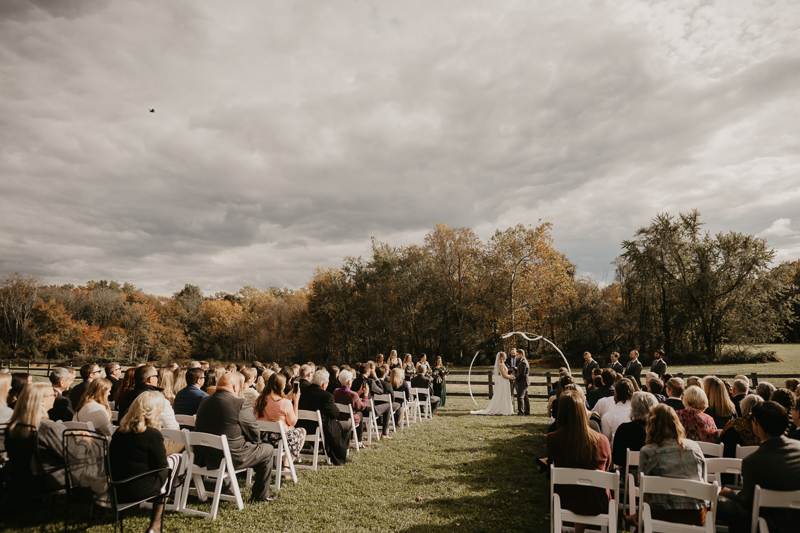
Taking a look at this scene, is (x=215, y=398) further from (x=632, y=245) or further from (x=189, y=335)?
(x=189, y=335)

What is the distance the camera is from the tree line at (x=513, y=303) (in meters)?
31.9

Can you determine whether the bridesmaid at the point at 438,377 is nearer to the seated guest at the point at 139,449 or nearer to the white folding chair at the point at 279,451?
the white folding chair at the point at 279,451

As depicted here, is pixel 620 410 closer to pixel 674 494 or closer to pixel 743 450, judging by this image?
pixel 743 450

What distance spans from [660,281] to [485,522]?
35.7 metres

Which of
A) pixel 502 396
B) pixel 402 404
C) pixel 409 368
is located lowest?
pixel 502 396

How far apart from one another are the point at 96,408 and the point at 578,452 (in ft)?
17.8

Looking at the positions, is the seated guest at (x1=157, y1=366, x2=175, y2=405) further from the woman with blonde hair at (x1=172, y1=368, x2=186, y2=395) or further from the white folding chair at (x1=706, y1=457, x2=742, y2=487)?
the white folding chair at (x1=706, y1=457, x2=742, y2=487)

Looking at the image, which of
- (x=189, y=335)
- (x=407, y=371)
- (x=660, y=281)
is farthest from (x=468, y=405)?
(x=189, y=335)

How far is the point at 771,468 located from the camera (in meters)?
3.32

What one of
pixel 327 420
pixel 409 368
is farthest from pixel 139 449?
pixel 409 368

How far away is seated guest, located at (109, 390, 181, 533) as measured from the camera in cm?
403

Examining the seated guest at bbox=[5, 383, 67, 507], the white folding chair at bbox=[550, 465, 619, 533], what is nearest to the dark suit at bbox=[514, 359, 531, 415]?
the white folding chair at bbox=[550, 465, 619, 533]

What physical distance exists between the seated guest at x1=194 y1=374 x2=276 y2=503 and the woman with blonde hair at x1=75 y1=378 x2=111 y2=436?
1.05m

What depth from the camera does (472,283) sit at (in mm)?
36438
